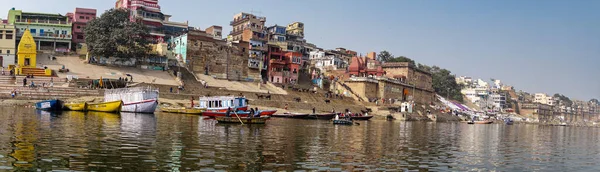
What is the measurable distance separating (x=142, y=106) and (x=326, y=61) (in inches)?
2172

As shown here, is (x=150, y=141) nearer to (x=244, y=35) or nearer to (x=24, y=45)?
(x=24, y=45)

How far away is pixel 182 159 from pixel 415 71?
80653mm

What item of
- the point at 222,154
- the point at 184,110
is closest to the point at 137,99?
the point at 184,110

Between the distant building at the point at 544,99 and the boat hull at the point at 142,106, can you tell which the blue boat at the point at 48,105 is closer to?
the boat hull at the point at 142,106

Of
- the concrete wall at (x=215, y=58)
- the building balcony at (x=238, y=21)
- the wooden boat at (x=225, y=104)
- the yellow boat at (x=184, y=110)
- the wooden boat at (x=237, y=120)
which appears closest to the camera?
the wooden boat at (x=237, y=120)

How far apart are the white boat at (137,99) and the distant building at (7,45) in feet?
68.5

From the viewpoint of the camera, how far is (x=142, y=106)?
4122 cm

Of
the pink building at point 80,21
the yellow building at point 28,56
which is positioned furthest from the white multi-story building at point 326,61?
the yellow building at point 28,56

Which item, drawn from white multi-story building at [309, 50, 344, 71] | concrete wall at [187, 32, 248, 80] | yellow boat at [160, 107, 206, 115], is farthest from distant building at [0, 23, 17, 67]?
white multi-story building at [309, 50, 344, 71]

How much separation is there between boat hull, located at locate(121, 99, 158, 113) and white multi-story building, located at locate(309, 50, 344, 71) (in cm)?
5116

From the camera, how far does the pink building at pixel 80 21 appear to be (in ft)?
223

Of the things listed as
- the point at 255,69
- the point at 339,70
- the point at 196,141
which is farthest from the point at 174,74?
the point at 196,141

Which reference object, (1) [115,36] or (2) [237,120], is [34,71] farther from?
(2) [237,120]

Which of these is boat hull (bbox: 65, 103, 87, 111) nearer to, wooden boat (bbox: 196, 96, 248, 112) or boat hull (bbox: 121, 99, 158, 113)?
boat hull (bbox: 121, 99, 158, 113)
